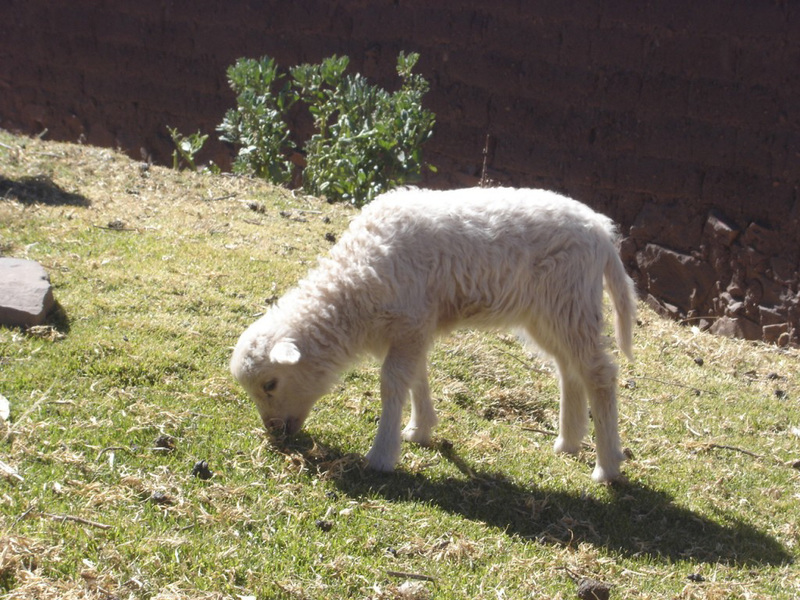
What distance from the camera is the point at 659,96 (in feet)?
31.0

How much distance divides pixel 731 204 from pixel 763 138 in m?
0.75

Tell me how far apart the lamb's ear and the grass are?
0.53 metres

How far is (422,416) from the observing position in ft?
17.3

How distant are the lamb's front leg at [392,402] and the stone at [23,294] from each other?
2.33 m

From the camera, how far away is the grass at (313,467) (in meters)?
3.71

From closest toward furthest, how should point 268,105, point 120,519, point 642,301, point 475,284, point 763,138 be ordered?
point 120,519 → point 475,284 → point 763,138 → point 642,301 → point 268,105

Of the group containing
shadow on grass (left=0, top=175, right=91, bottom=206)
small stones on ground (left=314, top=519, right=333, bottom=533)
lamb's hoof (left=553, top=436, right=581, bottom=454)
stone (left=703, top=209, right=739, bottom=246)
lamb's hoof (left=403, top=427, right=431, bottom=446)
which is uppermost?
stone (left=703, top=209, right=739, bottom=246)

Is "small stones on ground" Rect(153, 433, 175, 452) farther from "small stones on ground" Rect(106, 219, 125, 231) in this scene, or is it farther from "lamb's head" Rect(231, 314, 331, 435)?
"small stones on ground" Rect(106, 219, 125, 231)

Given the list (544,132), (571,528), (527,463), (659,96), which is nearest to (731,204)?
(659,96)

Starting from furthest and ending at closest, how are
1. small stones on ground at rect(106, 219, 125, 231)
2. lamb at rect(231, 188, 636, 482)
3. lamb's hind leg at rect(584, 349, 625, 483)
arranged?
1. small stones on ground at rect(106, 219, 125, 231)
2. lamb's hind leg at rect(584, 349, 625, 483)
3. lamb at rect(231, 188, 636, 482)

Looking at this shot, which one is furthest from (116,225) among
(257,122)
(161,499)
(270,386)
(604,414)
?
(604,414)

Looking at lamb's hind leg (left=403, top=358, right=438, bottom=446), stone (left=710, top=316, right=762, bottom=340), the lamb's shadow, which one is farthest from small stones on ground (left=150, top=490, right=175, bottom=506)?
stone (left=710, top=316, right=762, bottom=340)

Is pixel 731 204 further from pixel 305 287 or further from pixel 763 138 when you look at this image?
pixel 305 287

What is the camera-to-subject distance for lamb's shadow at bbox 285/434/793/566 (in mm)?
4445
